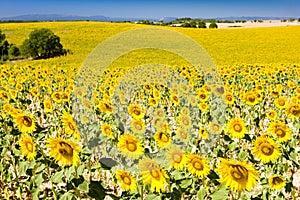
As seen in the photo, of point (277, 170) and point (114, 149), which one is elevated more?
point (114, 149)

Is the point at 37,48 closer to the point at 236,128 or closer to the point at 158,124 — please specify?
the point at 158,124

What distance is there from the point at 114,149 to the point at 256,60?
74.1 feet

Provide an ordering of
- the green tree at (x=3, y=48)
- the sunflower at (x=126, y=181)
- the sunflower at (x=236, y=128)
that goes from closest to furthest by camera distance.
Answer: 1. the sunflower at (x=126, y=181)
2. the sunflower at (x=236, y=128)
3. the green tree at (x=3, y=48)

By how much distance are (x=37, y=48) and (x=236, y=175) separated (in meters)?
32.7

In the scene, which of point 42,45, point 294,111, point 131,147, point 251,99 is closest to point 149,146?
point 131,147

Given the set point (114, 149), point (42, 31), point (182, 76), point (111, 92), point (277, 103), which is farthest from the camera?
point (42, 31)

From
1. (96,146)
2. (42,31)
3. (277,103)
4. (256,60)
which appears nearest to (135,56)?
(256,60)

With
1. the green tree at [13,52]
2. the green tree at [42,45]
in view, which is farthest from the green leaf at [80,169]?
the green tree at [13,52]

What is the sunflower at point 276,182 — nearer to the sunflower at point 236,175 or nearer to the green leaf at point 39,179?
the sunflower at point 236,175

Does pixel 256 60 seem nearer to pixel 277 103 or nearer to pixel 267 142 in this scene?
pixel 277 103

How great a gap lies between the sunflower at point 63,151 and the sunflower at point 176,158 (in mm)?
751

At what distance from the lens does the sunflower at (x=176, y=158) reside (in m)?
2.84

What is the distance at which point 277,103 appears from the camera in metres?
6.02

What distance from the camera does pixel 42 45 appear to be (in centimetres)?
3278
